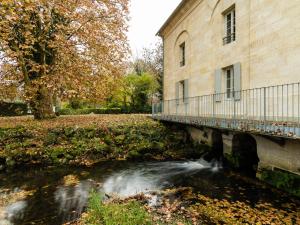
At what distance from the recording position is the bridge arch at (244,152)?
11805mm

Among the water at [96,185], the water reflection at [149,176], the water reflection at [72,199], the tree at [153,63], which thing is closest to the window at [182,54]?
the water reflection at [149,176]

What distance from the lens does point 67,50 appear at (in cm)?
1538

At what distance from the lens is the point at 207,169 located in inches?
485

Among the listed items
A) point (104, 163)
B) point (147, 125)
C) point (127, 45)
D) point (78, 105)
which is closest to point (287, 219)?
point (104, 163)

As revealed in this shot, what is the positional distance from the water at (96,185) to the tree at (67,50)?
476 centimetres

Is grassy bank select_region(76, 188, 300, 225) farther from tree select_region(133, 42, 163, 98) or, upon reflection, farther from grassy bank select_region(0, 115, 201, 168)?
tree select_region(133, 42, 163, 98)

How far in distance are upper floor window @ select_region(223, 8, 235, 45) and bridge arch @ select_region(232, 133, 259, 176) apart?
4.75 m

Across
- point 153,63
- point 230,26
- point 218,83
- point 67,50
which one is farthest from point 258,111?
point 153,63

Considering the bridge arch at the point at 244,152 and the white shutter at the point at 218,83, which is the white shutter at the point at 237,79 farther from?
the bridge arch at the point at 244,152

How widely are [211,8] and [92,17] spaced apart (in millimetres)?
7171

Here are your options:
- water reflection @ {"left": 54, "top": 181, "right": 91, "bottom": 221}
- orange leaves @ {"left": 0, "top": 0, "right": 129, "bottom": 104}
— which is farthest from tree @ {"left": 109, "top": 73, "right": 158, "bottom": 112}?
water reflection @ {"left": 54, "top": 181, "right": 91, "bottom": 221}

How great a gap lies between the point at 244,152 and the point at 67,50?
10.9m

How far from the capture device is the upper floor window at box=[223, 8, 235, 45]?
42.5 feet

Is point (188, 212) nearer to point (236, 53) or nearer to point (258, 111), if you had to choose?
point (258, 111)
